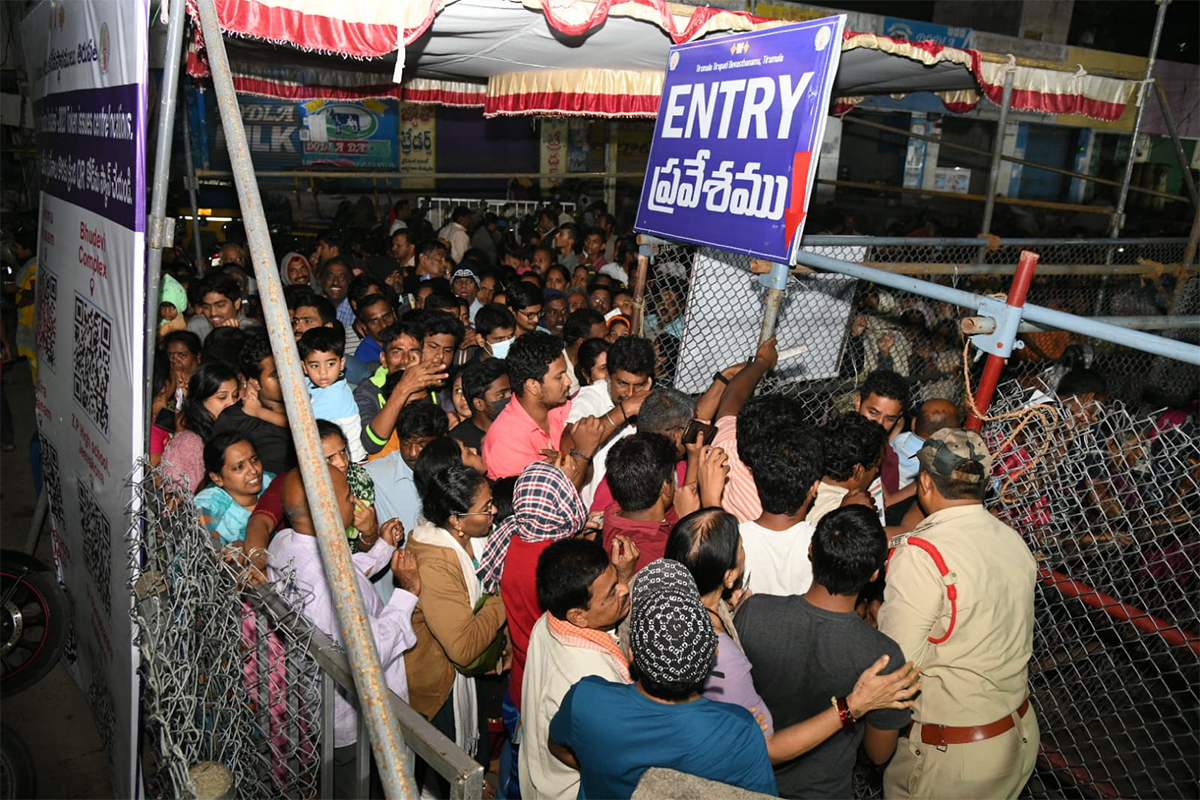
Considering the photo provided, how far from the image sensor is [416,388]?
402cm

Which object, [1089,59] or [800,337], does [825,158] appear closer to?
[1089,59]

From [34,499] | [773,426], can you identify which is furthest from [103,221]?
[34,499]

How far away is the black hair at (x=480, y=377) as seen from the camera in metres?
4.21

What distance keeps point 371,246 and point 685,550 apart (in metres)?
8.17

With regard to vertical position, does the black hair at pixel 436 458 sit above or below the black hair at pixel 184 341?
below

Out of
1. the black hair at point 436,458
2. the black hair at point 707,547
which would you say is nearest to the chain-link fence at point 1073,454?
the black hair at point 707,547

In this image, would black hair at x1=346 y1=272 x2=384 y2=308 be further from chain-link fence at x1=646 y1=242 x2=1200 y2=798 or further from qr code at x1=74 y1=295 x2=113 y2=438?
qr code at x1=74 y1=295 x2=113 y2=438

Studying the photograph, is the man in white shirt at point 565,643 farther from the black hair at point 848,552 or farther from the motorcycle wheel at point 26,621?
the motorcycle wheel at point 26,621

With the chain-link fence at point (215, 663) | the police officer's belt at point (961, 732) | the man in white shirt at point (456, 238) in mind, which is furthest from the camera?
the man in white shirt at point (456, 238)

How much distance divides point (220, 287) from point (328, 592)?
13.1 ft

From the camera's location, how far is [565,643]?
246 cm

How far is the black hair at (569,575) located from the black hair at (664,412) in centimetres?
124

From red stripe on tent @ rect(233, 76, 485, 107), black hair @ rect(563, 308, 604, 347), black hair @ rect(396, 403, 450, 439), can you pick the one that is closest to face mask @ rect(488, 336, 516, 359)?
black hair @ rect(563, 308, 604, 347)

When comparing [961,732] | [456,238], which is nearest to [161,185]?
[961,732]
